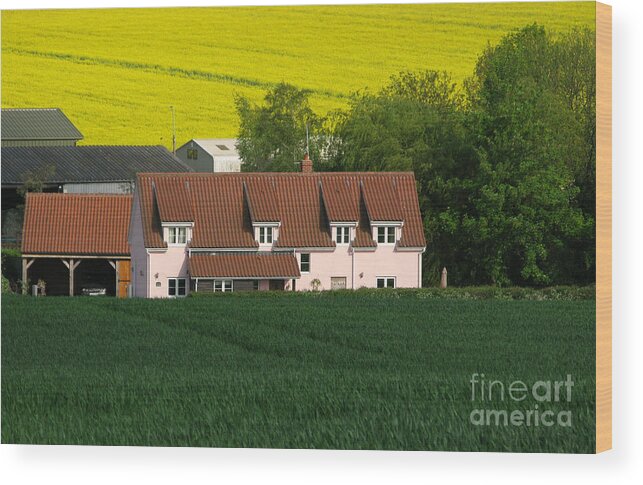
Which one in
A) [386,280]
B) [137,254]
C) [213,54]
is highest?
[213,54]

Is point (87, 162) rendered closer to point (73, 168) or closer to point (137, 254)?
point (73, 168)

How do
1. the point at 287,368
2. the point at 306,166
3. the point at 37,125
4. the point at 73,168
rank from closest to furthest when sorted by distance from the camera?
the point at 287,368 → the point at 37,125 → the point at 306,166 → the point at 73,168

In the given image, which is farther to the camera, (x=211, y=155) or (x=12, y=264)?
(x=211, y=155)

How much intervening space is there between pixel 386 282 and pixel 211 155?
2.36m

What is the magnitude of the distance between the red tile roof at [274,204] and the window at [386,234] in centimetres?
11

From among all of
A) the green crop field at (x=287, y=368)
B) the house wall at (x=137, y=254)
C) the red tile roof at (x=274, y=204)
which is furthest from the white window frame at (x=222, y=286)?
the house wall at (x=137, y=254)

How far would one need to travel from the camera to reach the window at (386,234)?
19.3 meters

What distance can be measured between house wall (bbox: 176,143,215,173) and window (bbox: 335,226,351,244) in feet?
5.02

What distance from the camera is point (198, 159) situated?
19.9 meters

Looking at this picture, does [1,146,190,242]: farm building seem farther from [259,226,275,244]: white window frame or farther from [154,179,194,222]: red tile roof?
[259,226,275,244]: white window frame

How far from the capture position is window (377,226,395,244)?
760 inches

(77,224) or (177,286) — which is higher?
(77,224)

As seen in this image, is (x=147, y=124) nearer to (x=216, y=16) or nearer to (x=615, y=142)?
(x=216, y=16)

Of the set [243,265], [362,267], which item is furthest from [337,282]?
[243,265]
